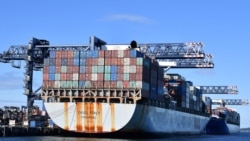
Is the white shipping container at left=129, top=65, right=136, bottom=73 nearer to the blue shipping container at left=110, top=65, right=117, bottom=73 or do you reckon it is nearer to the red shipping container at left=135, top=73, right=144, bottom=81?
the red shipping container at left=135, top=73, right=144, bottom=81

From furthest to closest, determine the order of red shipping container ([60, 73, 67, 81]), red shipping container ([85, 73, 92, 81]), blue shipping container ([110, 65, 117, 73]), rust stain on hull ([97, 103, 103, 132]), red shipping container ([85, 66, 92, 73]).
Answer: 1. red shipping container ([60, 73, 67, 81])
2. red shipping container ([85, 66, 92, 73])
3. red shipping container ([85, 73, 92, 81])
4. blue shipping container ([110, 65, 117, 73])
5. rust stain on hull ([97, 103, 103, 132])

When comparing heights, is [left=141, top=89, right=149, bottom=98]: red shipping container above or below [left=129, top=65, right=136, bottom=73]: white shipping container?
below

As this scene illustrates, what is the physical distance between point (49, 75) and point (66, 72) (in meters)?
3.19

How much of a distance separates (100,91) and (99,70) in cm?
352

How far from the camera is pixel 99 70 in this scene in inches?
3314

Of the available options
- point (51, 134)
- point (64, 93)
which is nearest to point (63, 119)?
point (64, 93)

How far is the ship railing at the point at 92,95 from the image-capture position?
82.4 meters

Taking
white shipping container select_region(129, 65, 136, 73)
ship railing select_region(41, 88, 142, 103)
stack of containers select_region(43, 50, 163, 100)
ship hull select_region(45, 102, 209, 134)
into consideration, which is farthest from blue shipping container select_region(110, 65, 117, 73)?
ship hull select_region(45, 102, 209, 134)

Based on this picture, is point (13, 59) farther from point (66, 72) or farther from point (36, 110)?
point (66, 72)

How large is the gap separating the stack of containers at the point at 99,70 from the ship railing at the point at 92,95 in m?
0.68

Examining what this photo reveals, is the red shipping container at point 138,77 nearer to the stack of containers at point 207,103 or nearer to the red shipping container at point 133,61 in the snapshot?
the red shipping container at point 133,61

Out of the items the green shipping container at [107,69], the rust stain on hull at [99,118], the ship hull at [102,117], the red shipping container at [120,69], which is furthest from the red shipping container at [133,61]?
the rust stain on hull at [99,118]

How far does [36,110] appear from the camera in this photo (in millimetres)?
111750

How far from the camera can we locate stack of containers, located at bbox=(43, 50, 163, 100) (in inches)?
3263
